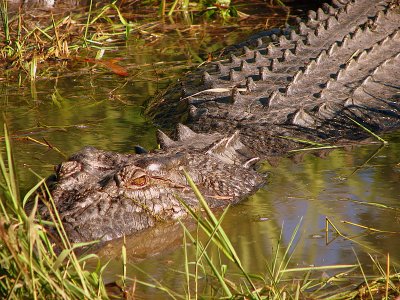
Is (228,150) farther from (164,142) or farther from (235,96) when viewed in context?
(235,96)

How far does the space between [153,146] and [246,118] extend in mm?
741

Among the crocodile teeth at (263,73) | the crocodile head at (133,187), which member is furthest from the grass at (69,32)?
the crocodile head at (133,187)

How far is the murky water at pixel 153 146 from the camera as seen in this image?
14.5 feet

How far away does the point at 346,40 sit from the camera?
24.7ft

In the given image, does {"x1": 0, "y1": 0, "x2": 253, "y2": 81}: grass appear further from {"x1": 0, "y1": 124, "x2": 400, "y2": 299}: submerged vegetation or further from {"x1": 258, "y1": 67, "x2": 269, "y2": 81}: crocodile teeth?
{"x1": 0, "y1": 124, "x2": 400, "y2": 299}: submerged vegetation

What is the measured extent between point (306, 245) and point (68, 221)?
124 cm

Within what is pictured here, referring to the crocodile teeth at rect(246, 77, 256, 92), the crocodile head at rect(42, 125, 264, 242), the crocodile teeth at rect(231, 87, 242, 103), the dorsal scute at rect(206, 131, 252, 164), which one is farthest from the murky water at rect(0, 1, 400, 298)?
the crocodile teeth at rect(246, 77, 256, 92)

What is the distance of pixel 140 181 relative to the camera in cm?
490

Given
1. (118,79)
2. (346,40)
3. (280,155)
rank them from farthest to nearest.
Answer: (118,79), (346,40), (280,155)

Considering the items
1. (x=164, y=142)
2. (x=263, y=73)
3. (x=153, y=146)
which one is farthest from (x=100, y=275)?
(x=263, y=73)

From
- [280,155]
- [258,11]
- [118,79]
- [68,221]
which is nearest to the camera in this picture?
[68,221]

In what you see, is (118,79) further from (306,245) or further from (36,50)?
(306,245)

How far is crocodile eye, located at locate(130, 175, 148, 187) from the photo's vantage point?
488 centimetres

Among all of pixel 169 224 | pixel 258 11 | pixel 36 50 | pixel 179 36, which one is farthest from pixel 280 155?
pixel 258 11
